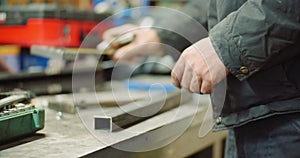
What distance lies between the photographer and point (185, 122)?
1.03m

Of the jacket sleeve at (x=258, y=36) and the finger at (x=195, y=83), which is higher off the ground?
the jacket sleeve at (x=258, y=36)

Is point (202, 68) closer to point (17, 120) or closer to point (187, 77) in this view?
point (187, 77)

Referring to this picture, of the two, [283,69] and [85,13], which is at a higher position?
[85,13]

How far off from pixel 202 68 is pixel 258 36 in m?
0.10

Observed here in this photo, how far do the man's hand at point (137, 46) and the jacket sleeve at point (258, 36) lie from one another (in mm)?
344

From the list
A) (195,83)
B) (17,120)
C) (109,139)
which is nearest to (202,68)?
(195,83)

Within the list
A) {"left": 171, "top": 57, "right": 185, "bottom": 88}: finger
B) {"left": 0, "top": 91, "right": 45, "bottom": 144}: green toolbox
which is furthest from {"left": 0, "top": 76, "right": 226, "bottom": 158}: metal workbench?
{"left": 171, "top": 57, "right": 185, "bottom": 88}: finger

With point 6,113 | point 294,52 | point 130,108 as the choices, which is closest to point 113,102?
point 130,108

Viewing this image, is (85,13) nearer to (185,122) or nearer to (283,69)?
(185,122)

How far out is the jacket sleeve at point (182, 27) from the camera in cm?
103

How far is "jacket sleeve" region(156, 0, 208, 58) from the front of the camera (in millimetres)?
1027

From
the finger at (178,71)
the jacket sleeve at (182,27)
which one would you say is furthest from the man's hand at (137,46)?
the finger at (178,71)

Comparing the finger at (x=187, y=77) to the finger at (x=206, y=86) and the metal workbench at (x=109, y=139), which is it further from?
the metal workbench at (x=109, y=139)

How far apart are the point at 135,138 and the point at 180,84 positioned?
123 millimetres
